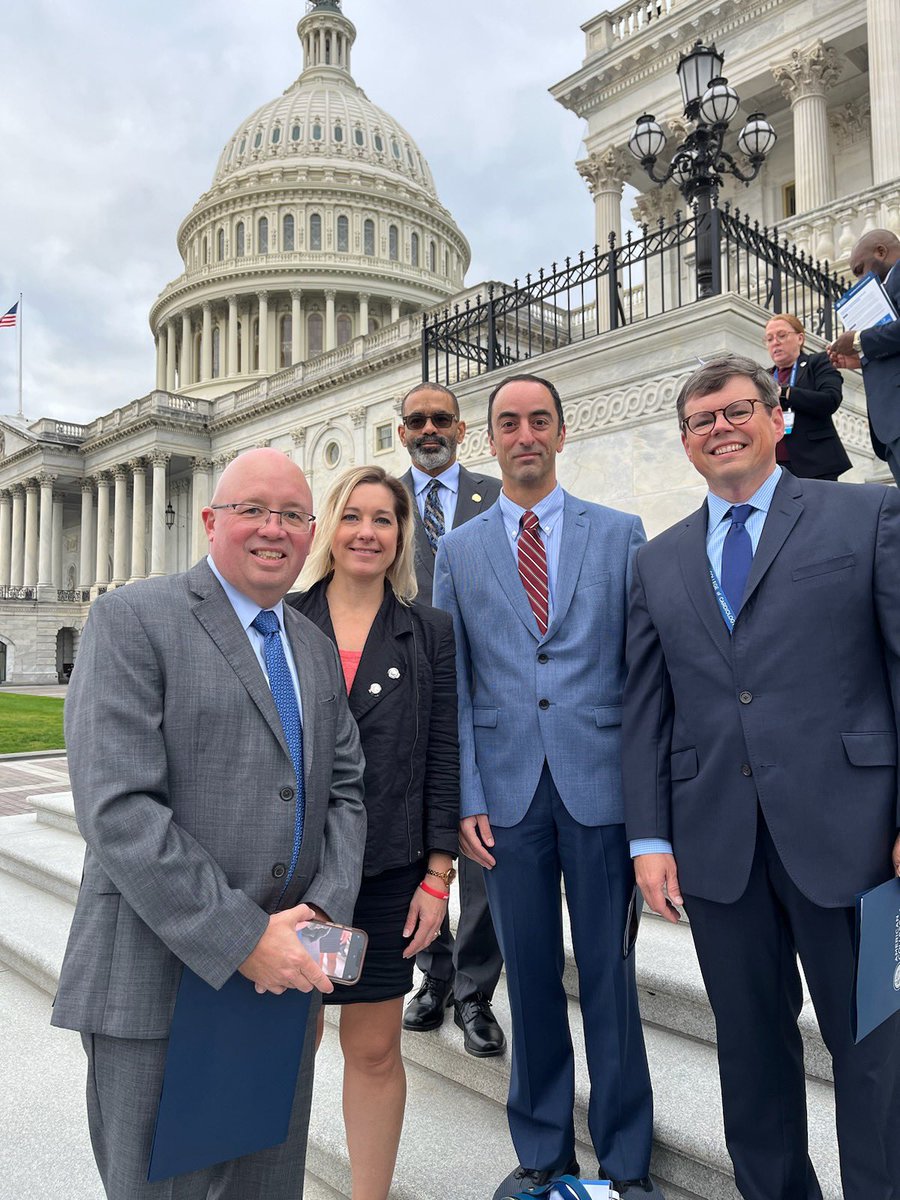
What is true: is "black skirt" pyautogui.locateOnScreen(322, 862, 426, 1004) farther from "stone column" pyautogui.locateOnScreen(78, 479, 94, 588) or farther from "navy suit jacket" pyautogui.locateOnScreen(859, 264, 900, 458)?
"stone column" pyautogui.locateOnScreen(78, 479, 94, 588)

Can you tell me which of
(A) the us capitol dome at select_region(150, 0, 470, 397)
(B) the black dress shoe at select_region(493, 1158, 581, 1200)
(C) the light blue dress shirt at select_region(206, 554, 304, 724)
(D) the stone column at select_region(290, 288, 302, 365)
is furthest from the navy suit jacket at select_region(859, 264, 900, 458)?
(A) the us capitol dome at select_region(150, 0, 470, 397)

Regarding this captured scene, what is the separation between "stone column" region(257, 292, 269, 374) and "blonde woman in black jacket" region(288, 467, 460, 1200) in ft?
219

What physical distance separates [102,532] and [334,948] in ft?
214

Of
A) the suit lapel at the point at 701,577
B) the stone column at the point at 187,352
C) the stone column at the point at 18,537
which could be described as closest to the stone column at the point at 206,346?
the stone column at the point at 187,352

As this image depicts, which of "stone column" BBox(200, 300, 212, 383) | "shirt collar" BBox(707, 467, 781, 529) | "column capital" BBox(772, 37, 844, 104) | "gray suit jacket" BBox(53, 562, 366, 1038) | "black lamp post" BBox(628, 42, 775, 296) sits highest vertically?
"stone column" BBox(200, 300, 212, 383)

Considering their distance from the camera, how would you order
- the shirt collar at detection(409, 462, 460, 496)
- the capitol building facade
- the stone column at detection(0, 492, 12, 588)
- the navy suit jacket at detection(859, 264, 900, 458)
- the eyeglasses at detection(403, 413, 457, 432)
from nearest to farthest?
the eyeglasses at detection(403, 413, 457, 432)
the shirt collar at detection(409, 462, 460, 496)
the navy suit jacket at detection(859, 264, 900, 458)
the capitol building facade
the stone column at detection(0, 492, 12, 588)

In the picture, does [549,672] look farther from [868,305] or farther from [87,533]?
[87,533]

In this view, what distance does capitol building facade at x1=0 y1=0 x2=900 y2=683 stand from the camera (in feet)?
27.2

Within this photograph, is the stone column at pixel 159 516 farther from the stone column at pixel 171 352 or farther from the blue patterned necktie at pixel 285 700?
the blue patterned necktie at pixel 285 700

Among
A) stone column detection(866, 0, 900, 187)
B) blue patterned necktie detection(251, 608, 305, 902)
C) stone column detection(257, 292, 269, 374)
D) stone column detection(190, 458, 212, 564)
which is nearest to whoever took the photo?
blue patterned necktie detection(251, 608, 305, 902)

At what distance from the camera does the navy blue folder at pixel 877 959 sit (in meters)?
2.12

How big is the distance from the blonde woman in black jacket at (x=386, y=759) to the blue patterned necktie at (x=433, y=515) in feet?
4.26

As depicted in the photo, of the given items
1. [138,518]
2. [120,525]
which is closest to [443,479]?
[138,518]

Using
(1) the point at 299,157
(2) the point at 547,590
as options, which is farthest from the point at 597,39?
(1) the point at 299,157
